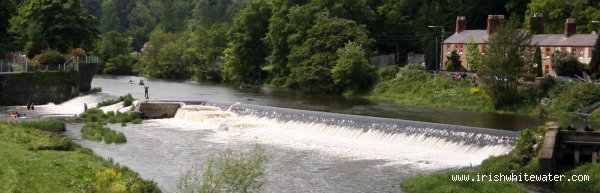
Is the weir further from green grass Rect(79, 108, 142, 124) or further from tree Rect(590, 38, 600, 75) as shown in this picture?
tree Rect(590, 38, 600, 75)

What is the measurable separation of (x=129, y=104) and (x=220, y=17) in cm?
12485

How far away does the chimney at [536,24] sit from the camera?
3233 inches

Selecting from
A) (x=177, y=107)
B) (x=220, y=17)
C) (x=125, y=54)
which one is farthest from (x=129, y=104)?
(x=220, y=17)

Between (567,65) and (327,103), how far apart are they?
2272cm

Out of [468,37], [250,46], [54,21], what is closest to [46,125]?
[54,21]

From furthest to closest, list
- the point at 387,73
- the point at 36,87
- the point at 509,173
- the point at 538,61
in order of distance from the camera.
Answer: the point at 387,73
the point at 36,87
the point at 538,61
the point at 509,173

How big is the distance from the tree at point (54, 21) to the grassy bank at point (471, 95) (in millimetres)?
35406

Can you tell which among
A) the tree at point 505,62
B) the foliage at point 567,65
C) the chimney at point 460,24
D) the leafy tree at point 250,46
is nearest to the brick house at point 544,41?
the chimney at point 460,24

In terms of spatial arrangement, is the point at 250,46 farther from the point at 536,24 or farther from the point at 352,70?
the point at 536,24

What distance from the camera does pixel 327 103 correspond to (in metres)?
75.0

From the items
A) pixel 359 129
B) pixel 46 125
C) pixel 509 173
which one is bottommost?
pixel 509 173

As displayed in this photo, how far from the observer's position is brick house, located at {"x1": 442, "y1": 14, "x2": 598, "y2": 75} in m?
73.4

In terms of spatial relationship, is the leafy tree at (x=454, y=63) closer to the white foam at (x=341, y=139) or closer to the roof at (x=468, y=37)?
the roof at (x=468, y=37)

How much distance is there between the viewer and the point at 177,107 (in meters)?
63.6
